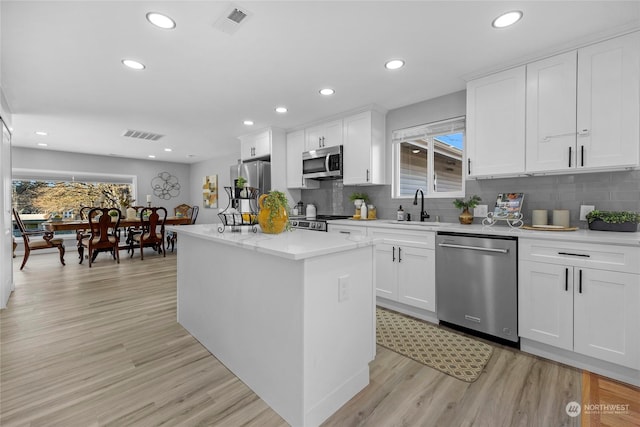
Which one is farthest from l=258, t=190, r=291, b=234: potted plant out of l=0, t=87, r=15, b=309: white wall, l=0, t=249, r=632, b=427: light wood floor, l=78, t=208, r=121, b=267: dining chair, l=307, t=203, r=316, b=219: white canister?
l=78, t=208, r=121, b=267: dining chair

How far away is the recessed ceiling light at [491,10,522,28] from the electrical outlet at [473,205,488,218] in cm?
163

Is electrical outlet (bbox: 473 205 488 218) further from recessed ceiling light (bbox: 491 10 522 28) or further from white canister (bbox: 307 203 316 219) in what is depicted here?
white canister (bbox: 307 203 316 219)

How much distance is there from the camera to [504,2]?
1.74 meters

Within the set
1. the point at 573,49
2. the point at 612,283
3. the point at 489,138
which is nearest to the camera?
the point at 612,283

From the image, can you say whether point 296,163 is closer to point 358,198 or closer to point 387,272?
point 358,198

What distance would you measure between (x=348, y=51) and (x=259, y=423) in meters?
2.63

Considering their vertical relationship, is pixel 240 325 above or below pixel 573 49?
below

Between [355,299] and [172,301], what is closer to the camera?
[355,299]

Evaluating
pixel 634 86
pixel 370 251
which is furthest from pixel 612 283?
pixel 370 251

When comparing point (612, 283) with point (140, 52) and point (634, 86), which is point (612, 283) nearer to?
point (634, 86)

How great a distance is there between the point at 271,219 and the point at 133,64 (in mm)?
1956

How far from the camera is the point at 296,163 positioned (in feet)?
14.9

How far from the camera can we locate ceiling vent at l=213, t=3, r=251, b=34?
180 cm

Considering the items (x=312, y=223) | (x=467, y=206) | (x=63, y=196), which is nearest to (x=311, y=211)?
(x=312, y=223)
